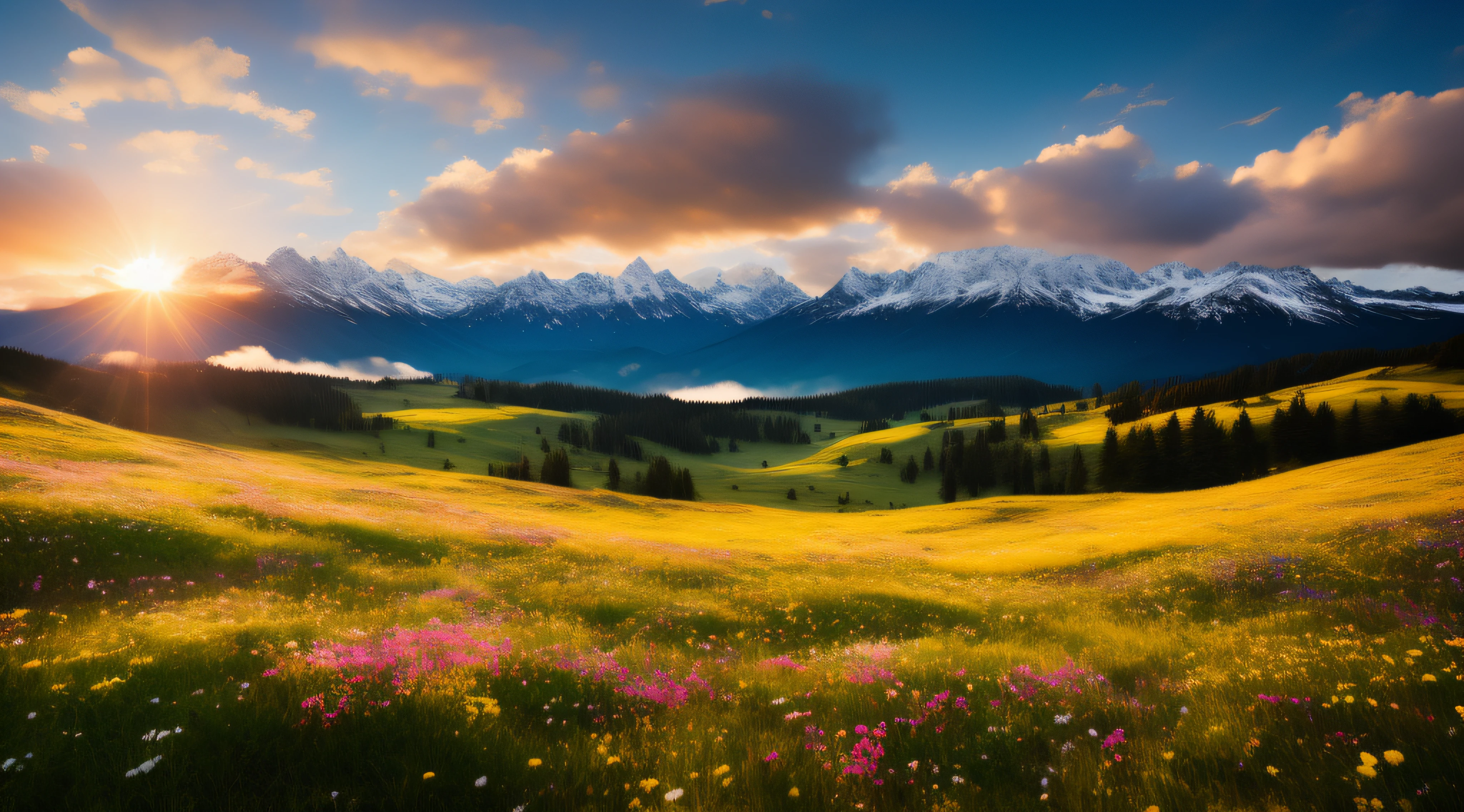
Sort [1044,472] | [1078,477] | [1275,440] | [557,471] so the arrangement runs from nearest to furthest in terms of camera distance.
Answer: [1275,440] → [557,471] → [1078,477] → [1044,472]

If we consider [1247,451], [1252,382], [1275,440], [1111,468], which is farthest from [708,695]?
[1252,382]

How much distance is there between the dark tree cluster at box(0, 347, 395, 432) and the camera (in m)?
112

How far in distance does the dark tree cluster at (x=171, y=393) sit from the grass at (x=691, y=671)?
140m

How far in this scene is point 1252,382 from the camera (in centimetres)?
17638

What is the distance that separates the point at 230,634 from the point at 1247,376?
24592 cm

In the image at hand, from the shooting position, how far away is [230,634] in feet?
33.2

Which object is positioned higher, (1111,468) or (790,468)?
(1111,468)

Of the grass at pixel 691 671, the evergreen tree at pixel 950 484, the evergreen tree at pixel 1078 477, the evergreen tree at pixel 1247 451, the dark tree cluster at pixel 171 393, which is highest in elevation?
the dark tree cluster at pixel 171 393

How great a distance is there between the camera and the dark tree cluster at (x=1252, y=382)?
164500 millimetres

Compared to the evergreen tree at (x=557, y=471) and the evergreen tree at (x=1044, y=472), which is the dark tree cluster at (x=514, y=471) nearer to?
the evergreen tree at (x=557, y=471)

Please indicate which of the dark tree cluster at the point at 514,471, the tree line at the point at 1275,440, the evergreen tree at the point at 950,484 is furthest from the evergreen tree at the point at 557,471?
the tree line at the point at 1275,440

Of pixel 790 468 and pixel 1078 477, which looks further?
pixel 790 468

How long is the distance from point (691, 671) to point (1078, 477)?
132m

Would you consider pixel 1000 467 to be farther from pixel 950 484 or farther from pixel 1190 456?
pixel 1190 456
